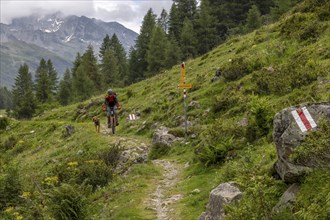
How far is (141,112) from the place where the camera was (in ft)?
89.5

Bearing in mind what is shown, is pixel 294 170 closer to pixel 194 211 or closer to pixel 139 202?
pixel 194 211

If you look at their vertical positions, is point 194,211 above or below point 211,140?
below

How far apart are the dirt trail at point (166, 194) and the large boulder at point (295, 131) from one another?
362cm

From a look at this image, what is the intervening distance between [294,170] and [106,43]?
85.1 meters

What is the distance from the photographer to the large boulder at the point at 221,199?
8.19 m

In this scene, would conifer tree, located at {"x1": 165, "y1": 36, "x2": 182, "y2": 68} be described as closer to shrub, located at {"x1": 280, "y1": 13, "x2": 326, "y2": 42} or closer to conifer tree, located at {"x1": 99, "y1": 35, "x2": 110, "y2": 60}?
conifer tree, located at {"x1": 99, "y1": 35, "x2": 110, "y2": 60}

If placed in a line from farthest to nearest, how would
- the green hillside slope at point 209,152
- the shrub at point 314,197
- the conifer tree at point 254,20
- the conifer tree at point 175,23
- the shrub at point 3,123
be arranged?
the conifer tree at point 175,23, the conifer tree at point 254,20, the shrub at point 3,123, the green hillside slope at point 209,152, the shrub at point 314,197

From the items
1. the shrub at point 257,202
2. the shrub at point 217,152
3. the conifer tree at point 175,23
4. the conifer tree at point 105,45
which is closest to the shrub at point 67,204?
the shrub at point 257,202

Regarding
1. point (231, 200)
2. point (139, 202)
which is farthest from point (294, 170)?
point (139, 202)

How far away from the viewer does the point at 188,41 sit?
6594 centimetres

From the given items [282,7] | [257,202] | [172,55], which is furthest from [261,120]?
[172,55]

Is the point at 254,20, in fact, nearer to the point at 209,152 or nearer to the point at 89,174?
the point at 209,152

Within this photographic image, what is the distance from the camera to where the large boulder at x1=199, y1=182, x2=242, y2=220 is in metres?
8.19

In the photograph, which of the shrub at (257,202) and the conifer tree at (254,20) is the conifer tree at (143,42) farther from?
the shrub at (257,202)
